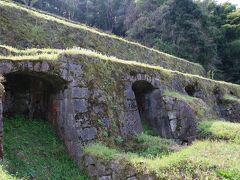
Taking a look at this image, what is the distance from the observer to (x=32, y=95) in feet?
33.0

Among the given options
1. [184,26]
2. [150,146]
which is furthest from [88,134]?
[184,26]

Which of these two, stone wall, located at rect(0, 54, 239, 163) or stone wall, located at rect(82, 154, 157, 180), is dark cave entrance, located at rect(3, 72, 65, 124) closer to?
stone wall, located at rect(0, 54, 239, 163)

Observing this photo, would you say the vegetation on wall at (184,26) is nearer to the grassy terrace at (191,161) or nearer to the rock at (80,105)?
the grassy terrace at (191,161)

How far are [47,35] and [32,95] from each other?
698 centimetres

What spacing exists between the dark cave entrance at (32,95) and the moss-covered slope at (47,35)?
466cm

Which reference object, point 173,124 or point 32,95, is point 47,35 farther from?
point 173,124

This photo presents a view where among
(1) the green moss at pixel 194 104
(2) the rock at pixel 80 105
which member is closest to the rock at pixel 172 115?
(1) the green moss at pixel 194 104

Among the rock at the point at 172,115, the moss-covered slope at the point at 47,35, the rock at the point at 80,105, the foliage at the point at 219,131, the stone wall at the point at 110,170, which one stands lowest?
the stone wall at the point at 110,170

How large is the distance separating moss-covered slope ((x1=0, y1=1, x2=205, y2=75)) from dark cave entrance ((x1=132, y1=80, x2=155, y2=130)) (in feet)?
17.4

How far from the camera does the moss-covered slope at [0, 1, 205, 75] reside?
575 inches

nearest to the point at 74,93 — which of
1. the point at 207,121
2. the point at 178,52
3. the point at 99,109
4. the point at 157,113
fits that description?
the point at 99,109

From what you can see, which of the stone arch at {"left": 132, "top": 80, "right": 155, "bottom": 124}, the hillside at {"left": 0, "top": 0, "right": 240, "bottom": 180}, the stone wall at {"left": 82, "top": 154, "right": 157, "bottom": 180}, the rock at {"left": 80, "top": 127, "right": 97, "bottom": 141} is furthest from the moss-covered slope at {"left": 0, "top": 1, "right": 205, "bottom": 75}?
the stone wall at {"left": 82, "top": 154, "right": 157, "bottom": 180}

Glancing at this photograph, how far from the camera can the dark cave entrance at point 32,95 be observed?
956 centimetres

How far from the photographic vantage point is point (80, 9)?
44844 millimetres
